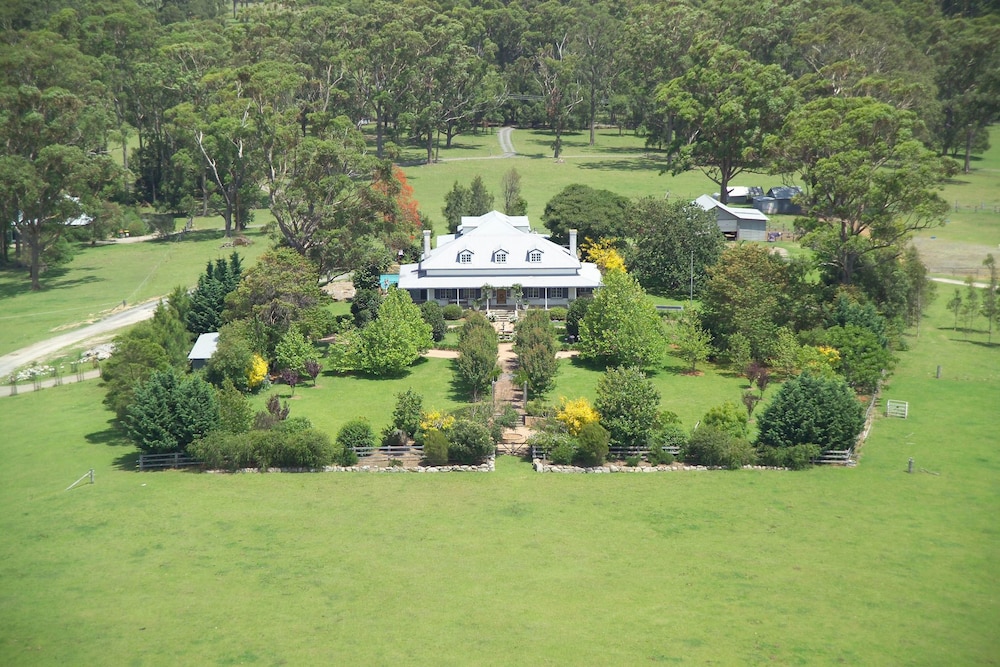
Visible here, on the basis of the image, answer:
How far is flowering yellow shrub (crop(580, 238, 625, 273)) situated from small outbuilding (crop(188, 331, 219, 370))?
102 feet

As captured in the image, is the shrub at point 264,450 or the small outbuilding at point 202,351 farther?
the small outbuilding at point 202,351

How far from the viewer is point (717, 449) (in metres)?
49.2

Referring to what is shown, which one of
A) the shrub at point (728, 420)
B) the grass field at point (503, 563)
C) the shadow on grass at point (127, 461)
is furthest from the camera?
the shrub at point (728, 420)

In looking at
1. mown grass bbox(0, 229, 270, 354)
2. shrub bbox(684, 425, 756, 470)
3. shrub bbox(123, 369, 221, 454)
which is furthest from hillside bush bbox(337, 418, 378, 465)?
mown grass bbox(0, 229, 270, 354)

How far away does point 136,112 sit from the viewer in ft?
400

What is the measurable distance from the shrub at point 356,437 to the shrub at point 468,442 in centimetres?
401

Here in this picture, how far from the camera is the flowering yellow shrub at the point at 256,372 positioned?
59.7 metres

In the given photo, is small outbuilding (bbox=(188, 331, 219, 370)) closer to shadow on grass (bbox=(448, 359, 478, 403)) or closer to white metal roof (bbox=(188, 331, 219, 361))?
white metal roof (bbox=(188, 331, 219, 361))

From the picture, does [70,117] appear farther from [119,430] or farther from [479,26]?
[479,26]

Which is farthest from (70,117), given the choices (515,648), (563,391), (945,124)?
(945,124)

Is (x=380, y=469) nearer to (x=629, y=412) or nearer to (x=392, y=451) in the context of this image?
(x=392, y=451)

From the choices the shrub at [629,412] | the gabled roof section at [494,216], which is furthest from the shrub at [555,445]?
the gabled roof section at [494,216]

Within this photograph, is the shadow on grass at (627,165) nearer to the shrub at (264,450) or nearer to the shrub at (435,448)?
the shrub at (435,448)

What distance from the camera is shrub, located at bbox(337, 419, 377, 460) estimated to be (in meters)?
49.9
